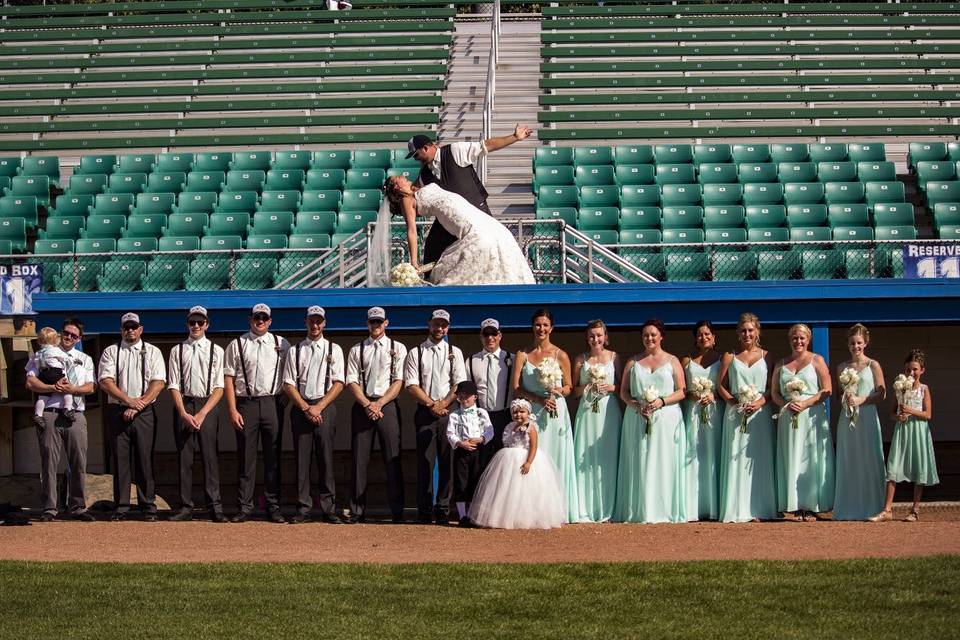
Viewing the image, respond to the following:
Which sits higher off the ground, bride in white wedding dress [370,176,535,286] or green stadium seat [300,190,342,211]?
green stadium seat [300,190,342,211]

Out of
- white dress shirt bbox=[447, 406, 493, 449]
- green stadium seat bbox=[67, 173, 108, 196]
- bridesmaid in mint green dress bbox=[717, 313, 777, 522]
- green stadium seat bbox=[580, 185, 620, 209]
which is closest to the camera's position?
white dress shirt bbox=[447, 406, 493, 449]

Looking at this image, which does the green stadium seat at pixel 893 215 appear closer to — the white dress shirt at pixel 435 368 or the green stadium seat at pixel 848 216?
the green stadium seat at pixel 848 216

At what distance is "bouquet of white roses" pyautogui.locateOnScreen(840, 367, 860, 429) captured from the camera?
10.9m

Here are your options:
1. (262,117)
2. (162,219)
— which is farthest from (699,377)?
(262,117)

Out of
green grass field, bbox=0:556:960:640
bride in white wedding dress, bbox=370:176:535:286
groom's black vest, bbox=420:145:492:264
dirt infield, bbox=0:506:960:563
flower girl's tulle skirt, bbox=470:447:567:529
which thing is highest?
groom's black vest, bbox=420:145:492:264

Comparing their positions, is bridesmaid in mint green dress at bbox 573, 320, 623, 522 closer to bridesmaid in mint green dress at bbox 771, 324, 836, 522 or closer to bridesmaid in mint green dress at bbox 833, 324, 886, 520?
bridesmaid in mint green dress at bbox 771, 324, 836, 522

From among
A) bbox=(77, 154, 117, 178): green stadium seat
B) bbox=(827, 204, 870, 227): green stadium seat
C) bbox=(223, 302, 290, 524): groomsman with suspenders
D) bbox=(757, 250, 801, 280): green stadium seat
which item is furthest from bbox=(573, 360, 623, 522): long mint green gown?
bbox=(77, 154, 117, 178): green stadium seat

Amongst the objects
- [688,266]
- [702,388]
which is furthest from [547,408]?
[688,266]

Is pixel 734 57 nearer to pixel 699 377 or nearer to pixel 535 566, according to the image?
pixel 699 377

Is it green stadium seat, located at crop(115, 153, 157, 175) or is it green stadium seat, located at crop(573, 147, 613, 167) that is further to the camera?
green stadium seat, located at crop(115, 153, 157, 175)

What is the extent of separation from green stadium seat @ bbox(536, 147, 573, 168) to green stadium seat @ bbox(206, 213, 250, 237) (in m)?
4.39

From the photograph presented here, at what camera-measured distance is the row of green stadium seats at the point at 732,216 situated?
18.0 m

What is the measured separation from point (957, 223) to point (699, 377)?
8.99 metres

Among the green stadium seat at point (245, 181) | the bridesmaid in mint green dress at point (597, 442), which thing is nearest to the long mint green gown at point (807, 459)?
the bridesmaid in mint green dress at point (597, 442)
